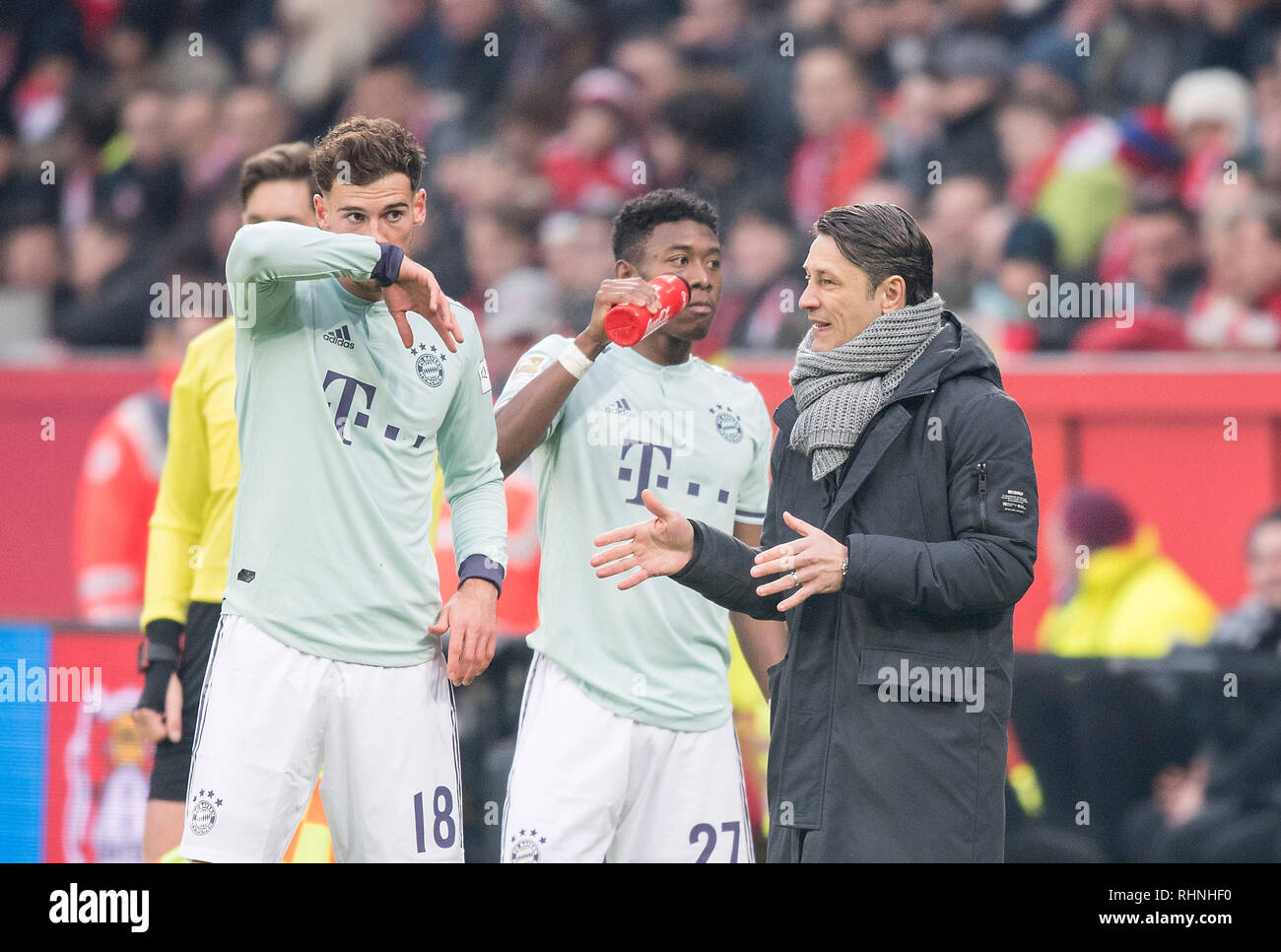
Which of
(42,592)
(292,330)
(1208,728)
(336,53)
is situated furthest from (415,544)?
(336,53)

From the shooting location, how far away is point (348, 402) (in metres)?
3.92

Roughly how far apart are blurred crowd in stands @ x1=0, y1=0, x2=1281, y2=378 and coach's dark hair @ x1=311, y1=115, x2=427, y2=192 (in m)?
3.73

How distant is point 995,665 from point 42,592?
5429mm

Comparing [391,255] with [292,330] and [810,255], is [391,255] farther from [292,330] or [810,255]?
[810,255]

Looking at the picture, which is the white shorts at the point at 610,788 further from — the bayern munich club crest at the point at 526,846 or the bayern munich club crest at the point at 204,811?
the bayern munich club crest at the point at 204,811

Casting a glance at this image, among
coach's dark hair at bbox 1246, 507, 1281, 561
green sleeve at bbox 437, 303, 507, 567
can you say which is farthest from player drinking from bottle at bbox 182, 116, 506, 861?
coach's dark hair at bbox 1246, 507, 1281, 561

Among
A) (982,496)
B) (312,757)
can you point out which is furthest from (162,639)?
(982,496)

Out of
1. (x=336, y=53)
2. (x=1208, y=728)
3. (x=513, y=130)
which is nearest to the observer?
(x=1208, y=728)

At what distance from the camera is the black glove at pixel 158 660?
15.2 feet

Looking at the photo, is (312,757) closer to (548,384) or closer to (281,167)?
(548,384)

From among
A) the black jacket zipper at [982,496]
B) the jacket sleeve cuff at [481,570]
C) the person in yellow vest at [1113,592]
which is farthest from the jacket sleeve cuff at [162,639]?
the person in yellow vest at [1113,592]

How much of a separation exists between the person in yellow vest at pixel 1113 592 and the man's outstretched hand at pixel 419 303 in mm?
3657
